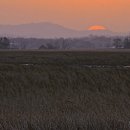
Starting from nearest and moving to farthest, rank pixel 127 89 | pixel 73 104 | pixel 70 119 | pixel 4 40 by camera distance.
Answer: pixel 70 119, pixel 73 104, pixel 127 89, pixel 4 40

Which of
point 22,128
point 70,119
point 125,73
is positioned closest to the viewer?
point 22,128

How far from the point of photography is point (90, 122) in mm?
9602

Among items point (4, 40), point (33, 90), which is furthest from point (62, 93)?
point (4, 40)

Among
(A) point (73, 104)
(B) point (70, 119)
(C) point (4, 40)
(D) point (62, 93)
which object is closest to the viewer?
(B) point (70, 119)

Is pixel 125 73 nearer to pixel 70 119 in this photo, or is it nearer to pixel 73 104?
pixel 73 104

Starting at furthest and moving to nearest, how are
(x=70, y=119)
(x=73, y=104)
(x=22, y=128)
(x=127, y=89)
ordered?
1. (x=127, y=89)
2. (x=73, y=104)
3. (x=70, y=119)
4. (x=22, y=128)

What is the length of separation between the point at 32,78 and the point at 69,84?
273 centimetres

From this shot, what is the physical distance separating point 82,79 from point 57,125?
17.8 m

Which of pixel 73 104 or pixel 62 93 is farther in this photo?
pixel 62 93

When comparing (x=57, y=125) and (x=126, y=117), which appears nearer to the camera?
(x=57, y=125)

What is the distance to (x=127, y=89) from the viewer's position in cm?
2459

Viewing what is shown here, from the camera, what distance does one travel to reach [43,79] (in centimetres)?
2641

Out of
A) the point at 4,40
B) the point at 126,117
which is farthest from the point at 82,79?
the point at 4,40

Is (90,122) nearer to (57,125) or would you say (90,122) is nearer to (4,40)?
(57,125)
